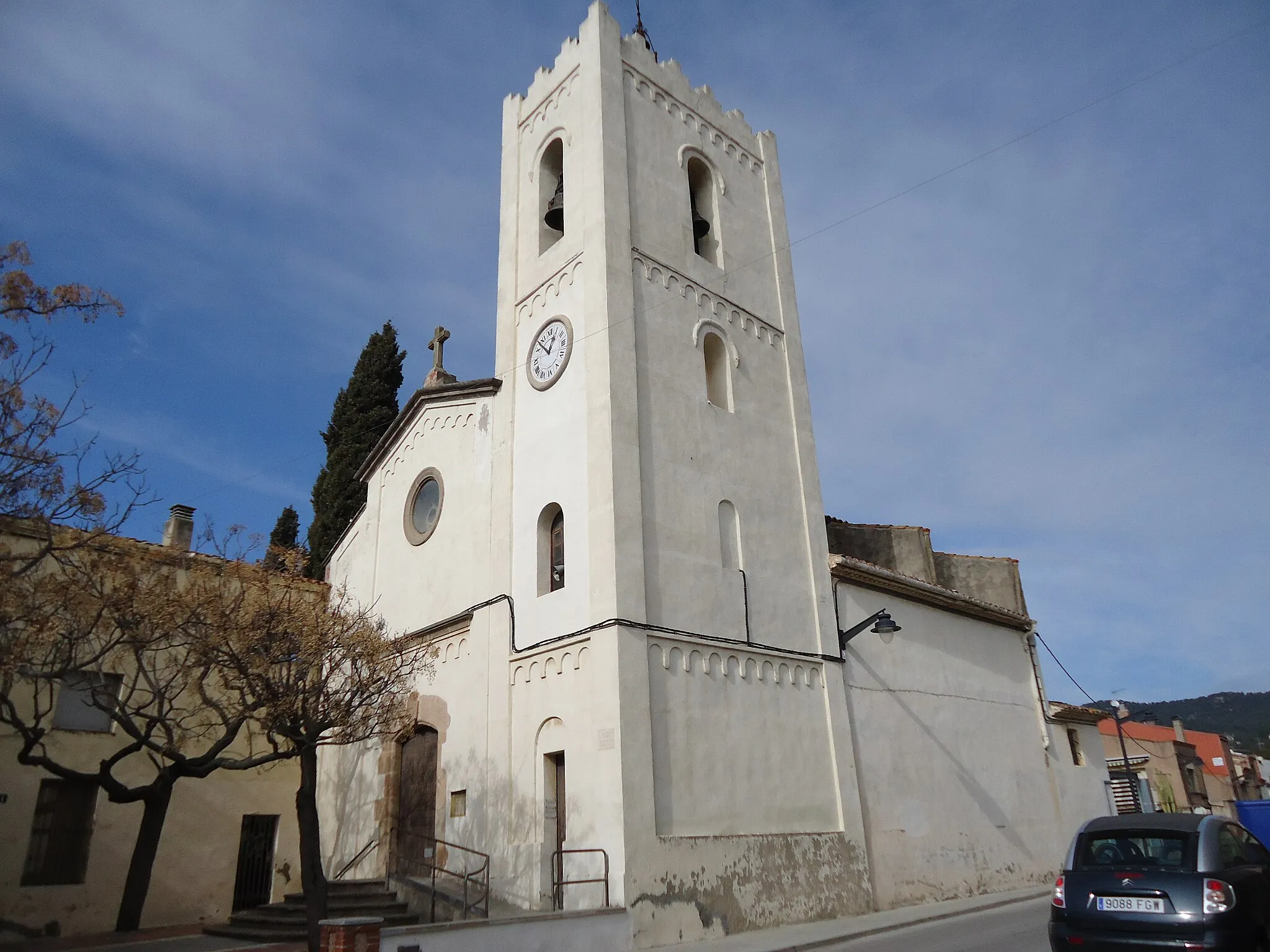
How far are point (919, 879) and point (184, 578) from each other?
13.8m

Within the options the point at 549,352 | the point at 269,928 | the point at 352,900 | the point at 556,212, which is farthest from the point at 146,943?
the point at 556,212

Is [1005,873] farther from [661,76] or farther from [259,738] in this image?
[661,76]

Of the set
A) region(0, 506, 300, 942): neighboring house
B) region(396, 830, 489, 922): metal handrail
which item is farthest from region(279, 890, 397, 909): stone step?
region(0, 506, 300, 942): neighboring house

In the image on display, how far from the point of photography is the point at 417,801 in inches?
575

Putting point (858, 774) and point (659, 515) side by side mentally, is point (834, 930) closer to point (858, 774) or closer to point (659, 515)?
point (858, 774)

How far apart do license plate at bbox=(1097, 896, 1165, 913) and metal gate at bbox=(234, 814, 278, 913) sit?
1390 centimetres

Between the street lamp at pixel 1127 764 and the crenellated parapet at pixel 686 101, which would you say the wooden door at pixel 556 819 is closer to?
the crenellated parapet at pixel 686 101

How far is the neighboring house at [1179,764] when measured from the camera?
35750 millimetres

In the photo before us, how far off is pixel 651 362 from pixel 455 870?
8.21 metres

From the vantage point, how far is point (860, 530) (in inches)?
826

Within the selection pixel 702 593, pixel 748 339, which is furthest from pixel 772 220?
pixel 702 593

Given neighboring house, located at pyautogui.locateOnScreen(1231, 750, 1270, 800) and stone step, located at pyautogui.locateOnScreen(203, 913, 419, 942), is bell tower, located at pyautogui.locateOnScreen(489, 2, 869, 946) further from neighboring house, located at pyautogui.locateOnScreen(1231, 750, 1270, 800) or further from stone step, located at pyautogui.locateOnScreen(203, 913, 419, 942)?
neighboring house, located at pyautogui.locateOnScreen(1231, 750, 1270, 800)

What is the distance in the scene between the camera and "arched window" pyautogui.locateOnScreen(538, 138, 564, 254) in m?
16.8

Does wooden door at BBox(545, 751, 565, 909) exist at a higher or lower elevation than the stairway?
higher
